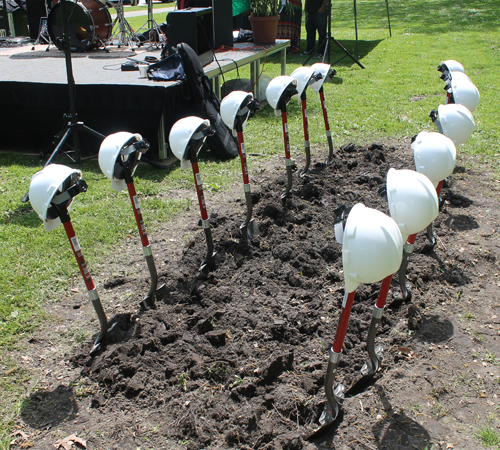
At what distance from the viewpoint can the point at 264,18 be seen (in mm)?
9375

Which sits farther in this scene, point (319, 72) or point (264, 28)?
point (264, 28)

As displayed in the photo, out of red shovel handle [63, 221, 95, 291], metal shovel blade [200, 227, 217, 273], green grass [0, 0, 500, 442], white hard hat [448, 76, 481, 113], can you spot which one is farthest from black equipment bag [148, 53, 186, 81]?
red shovel handle [63, 221, 95, 291]

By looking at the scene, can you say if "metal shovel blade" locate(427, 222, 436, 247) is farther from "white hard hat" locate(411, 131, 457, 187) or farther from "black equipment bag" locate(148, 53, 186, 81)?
"black equipment bag" locate(148, 53, 186, 81)

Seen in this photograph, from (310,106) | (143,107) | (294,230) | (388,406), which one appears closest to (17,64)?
(143,107)

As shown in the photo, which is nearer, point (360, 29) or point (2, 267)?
point (2, 267)

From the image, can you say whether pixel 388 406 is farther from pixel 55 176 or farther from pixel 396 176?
pixel 55 176

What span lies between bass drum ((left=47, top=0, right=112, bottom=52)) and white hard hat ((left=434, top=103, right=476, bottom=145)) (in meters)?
7.98

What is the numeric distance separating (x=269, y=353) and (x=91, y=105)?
15.2 ft

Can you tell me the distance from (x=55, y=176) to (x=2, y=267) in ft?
6.24

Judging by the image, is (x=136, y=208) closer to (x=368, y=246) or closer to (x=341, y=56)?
(x=368, y=246)

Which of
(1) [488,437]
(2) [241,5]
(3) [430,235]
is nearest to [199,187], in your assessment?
(3) [430,235]

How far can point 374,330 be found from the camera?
9.13ft

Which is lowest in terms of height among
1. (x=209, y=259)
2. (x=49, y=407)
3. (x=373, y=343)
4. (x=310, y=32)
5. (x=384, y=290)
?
(x=49, y=407)

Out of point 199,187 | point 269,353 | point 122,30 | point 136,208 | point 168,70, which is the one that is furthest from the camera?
point 122,30
